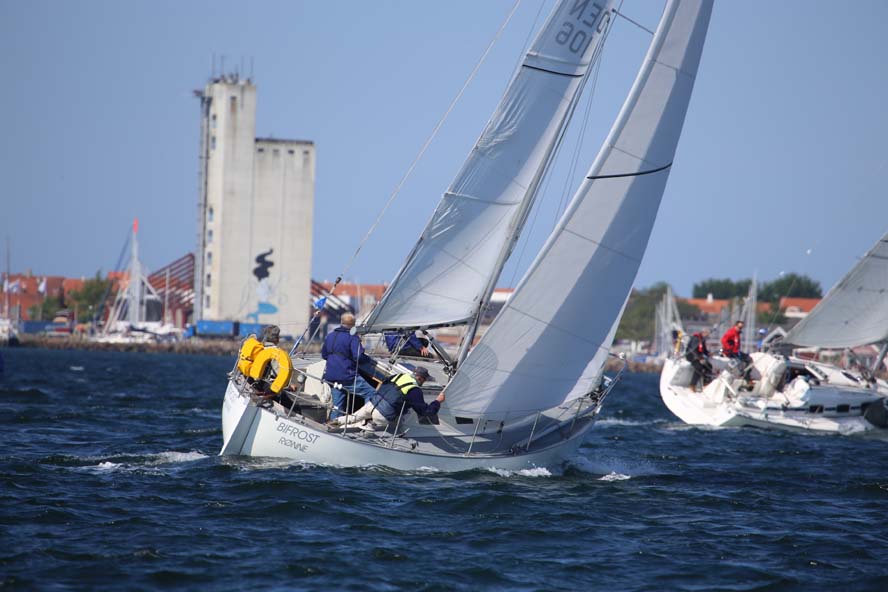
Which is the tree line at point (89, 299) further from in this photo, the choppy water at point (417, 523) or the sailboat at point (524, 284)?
the choppy water at point (417, 523)

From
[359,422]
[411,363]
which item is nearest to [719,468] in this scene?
[411,363]

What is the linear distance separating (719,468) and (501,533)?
6529 mm

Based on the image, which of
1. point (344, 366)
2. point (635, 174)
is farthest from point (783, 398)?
point (344, 366)

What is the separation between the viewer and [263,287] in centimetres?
8138

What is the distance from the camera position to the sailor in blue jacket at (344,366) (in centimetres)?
1297

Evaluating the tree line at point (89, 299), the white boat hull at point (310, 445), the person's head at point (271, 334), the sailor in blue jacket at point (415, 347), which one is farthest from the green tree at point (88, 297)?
the white boat hull at point (310, 445)

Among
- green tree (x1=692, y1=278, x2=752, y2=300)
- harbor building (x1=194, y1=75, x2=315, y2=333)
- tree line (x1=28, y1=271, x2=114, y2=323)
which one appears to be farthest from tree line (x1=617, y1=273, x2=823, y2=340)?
tree line (x1=28, y1=271, x2=114, y2=323)

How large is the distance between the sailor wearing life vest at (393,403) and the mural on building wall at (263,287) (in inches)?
2725

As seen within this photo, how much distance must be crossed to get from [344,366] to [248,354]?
1210 mm

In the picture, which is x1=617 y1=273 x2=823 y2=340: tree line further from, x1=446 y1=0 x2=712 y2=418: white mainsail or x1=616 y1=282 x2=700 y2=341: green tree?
x1=446 y1=0 x2=712 y2=418: white mainsail

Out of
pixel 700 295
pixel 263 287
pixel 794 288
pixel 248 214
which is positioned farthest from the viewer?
pixel 700 295

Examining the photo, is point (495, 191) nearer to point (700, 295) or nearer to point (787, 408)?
point (787, 408)

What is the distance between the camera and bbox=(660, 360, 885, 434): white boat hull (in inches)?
902

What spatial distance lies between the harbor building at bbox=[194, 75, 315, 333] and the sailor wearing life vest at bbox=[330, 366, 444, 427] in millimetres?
67664
